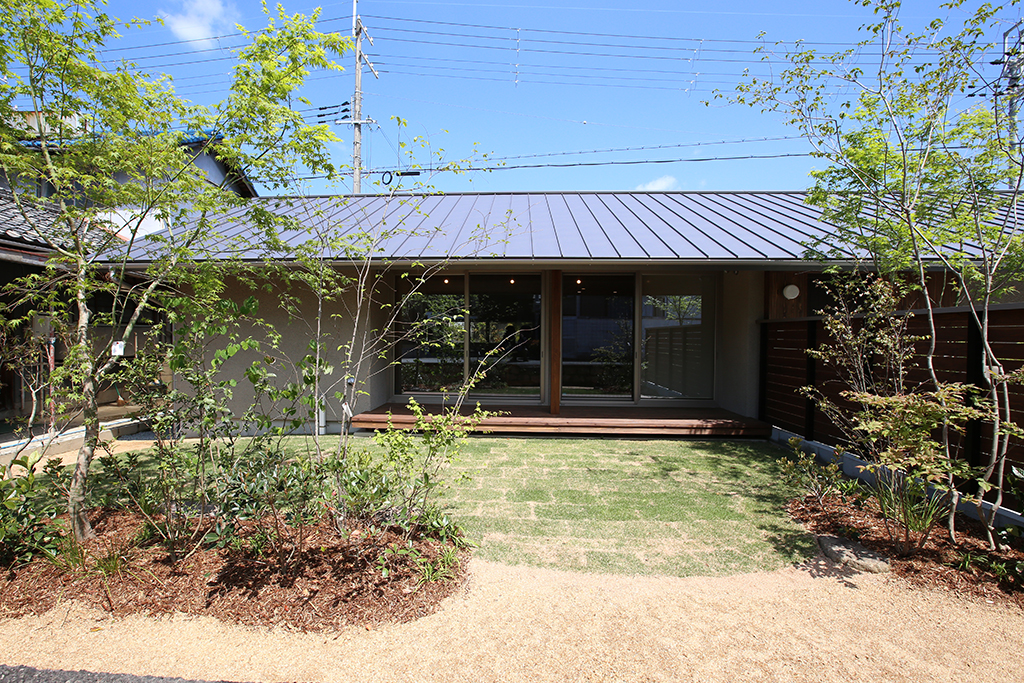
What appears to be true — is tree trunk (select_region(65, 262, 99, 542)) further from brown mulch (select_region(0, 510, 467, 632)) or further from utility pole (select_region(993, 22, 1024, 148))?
utility pole (select_region(993, 22, 1024, 148))

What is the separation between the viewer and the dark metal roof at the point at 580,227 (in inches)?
255

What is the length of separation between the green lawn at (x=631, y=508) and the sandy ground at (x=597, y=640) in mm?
381

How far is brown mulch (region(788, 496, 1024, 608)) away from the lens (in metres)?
3.04

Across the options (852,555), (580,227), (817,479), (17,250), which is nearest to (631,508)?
(852,555)

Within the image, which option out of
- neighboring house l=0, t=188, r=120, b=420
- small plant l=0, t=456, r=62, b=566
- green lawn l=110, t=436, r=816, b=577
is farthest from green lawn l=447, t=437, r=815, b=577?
neighboring house l=0, t=188, r=120, b=420

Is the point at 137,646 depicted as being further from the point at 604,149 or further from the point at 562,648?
the point at 604,149

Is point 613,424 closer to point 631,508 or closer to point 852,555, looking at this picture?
point 631,508

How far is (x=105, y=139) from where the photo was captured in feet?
11.6

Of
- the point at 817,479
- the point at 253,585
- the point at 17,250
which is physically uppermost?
the point at 17,250

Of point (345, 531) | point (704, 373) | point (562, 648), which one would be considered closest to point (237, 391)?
point (345, 531)

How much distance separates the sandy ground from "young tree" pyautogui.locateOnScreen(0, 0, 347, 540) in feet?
4.60

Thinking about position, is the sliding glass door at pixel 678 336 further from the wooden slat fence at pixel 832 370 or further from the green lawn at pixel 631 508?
the green lawn at pixel 631 508

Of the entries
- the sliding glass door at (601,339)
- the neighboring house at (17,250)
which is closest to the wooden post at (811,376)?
the sliding glass door at (601,339)

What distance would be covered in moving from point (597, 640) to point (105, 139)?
182 inches
